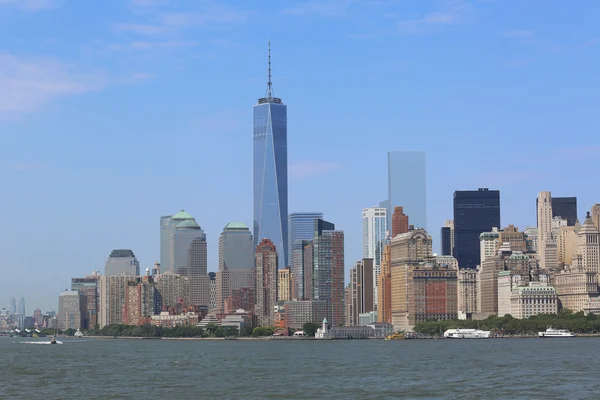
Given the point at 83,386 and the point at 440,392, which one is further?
the point at 83,386

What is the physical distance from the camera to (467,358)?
159 metres

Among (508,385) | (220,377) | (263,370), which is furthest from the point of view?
(263,370)

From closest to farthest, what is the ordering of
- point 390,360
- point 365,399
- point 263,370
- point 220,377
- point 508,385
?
point 365,399, point 508,385, point 220,377, point 263,370, point 390,360

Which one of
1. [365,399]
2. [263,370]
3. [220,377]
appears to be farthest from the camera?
[263,370]

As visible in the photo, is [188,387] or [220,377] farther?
[220,377]

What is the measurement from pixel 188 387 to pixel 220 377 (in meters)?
14.4

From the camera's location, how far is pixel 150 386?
108m

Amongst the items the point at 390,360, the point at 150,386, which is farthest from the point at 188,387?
the point at 390,360

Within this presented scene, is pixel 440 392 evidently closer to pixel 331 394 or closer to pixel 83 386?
pixel 331 394

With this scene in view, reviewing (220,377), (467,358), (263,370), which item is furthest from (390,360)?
(220,377)

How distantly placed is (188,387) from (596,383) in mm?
36062

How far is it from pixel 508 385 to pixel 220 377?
30.4m

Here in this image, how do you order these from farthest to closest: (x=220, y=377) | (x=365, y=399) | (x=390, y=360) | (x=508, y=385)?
1. (x=390, y=360)
2. (x=220, y=377)
3. (x=508, y=385)
4. (x=365, y=399)

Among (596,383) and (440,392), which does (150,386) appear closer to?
(440,392)
